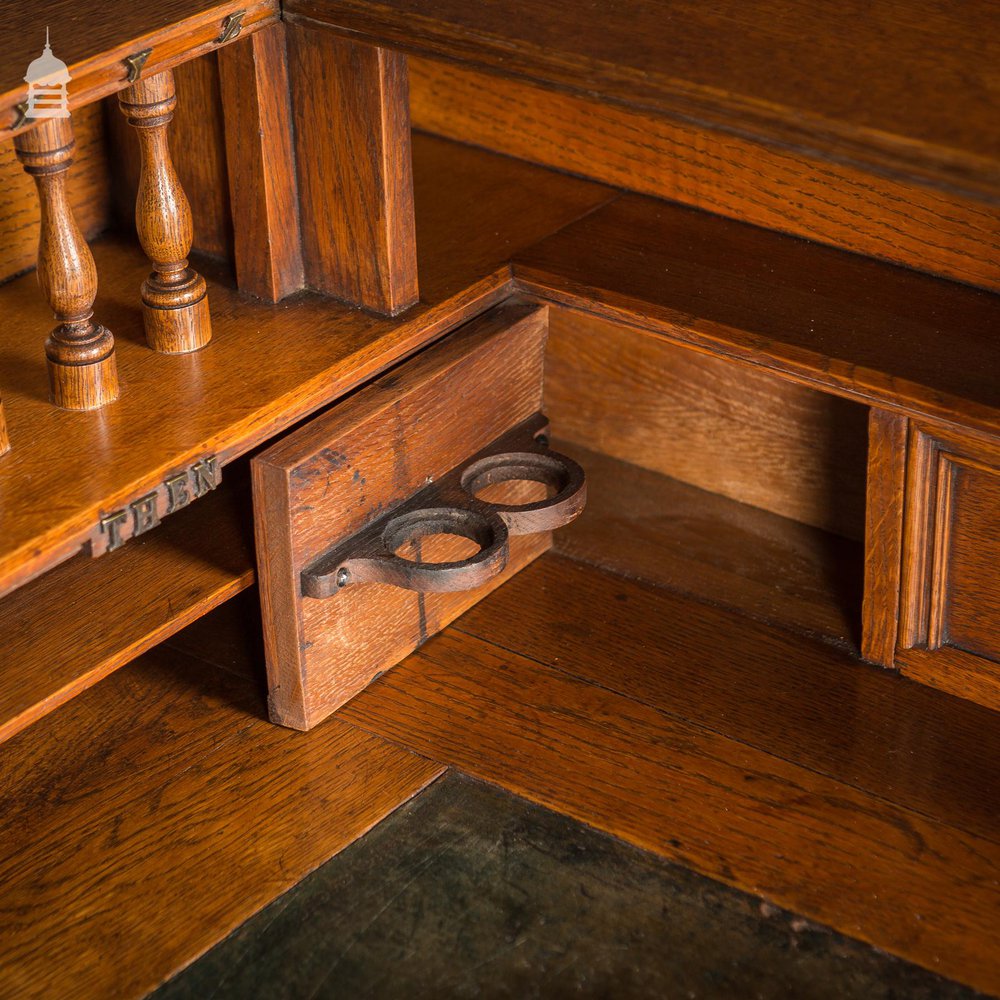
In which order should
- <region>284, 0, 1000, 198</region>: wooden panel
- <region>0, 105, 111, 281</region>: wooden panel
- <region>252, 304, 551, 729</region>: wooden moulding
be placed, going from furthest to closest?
1. <region>0, 105, 111, 281</region>: wooden panel
2. <region>252, 304, 551, 729</region>: wooden moulding
3. <region>284, 0, 1000, 198</region>: wooden panel

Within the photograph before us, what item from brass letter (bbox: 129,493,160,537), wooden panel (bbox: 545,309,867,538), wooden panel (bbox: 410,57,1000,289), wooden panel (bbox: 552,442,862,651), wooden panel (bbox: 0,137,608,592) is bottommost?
wooden panel (bbox: 552,442,862,651)

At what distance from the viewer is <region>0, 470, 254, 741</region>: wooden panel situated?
1.48 meters

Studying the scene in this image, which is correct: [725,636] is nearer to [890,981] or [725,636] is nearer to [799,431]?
[799,431]

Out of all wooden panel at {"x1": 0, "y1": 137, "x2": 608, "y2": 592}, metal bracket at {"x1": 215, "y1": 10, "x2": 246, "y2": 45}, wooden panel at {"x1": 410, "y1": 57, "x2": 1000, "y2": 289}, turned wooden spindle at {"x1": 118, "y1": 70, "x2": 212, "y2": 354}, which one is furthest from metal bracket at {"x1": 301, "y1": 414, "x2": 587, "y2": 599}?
metal bracket at {"x1": 215, "y1": 10, "x2": 246, "y2": 45}

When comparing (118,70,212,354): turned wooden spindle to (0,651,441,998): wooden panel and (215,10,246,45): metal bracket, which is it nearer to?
(215,10,246,45): metal bracket

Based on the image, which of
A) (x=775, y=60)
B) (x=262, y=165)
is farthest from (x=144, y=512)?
(x=775, y=60)

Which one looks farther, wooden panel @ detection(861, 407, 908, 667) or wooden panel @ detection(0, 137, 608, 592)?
wooden panel @ detection(861, 407, 908, 667)

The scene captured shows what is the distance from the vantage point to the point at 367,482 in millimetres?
1611

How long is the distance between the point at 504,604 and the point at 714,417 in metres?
0.35

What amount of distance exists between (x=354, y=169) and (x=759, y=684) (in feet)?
2.10

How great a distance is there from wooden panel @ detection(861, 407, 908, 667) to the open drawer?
0.93 feet

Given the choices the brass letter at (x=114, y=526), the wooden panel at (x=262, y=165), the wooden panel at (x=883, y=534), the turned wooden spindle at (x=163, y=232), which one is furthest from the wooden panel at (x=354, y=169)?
the wooden panel at (x=883, y=534)

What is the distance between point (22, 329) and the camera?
1.63 metres

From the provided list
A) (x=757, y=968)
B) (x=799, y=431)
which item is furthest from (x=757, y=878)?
(x=799, y=431)
